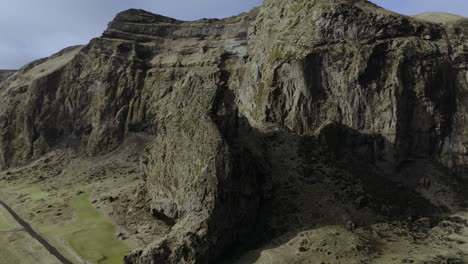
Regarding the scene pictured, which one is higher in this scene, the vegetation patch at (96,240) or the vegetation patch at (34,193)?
the vegetation patch at (96,240)

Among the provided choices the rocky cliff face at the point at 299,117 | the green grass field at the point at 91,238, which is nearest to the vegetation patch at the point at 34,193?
the green grass field at the point at 91,238

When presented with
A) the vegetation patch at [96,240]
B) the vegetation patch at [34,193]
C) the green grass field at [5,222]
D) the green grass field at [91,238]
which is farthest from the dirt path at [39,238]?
the vegetation patch at [34,193]

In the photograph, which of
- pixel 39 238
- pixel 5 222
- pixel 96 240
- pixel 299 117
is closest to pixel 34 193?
pixel 5 222

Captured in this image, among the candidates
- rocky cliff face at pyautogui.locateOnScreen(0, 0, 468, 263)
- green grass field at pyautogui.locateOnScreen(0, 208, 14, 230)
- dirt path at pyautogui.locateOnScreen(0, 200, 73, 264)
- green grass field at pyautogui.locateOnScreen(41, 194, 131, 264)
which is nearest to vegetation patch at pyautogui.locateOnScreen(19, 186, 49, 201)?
dirt path at pyautogui.locateOnScreen(0, 200, 73, 264)

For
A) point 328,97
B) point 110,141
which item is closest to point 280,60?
point 328,97

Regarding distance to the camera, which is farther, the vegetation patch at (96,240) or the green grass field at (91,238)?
the green grass field at (91,238)

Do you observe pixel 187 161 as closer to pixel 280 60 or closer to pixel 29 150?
pixel 280 60

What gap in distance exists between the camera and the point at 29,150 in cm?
12081

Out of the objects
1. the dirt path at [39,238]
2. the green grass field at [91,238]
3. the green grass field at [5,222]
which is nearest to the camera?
the dirt path at [39,238]

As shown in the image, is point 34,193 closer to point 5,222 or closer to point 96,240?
point 5,222

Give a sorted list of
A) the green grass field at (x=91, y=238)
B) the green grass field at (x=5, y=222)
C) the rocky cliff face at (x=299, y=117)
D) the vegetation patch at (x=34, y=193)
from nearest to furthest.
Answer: the rocky cliff face at (x=299, y=117), the green grass field at (x=91, y=238), the green grass field at (x=5, y=222), the vegetation patch at (x=34, y=193)

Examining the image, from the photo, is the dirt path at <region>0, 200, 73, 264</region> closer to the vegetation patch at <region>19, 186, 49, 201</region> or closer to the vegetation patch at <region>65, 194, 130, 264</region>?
the vegetation patch at <region>65, 194, 130, 264</region>

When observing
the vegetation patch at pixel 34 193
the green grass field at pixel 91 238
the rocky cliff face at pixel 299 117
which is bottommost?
the vegetation patch at pixel 34 193

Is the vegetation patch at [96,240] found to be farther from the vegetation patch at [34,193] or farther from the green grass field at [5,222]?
the vegetation patch at [34,193]
